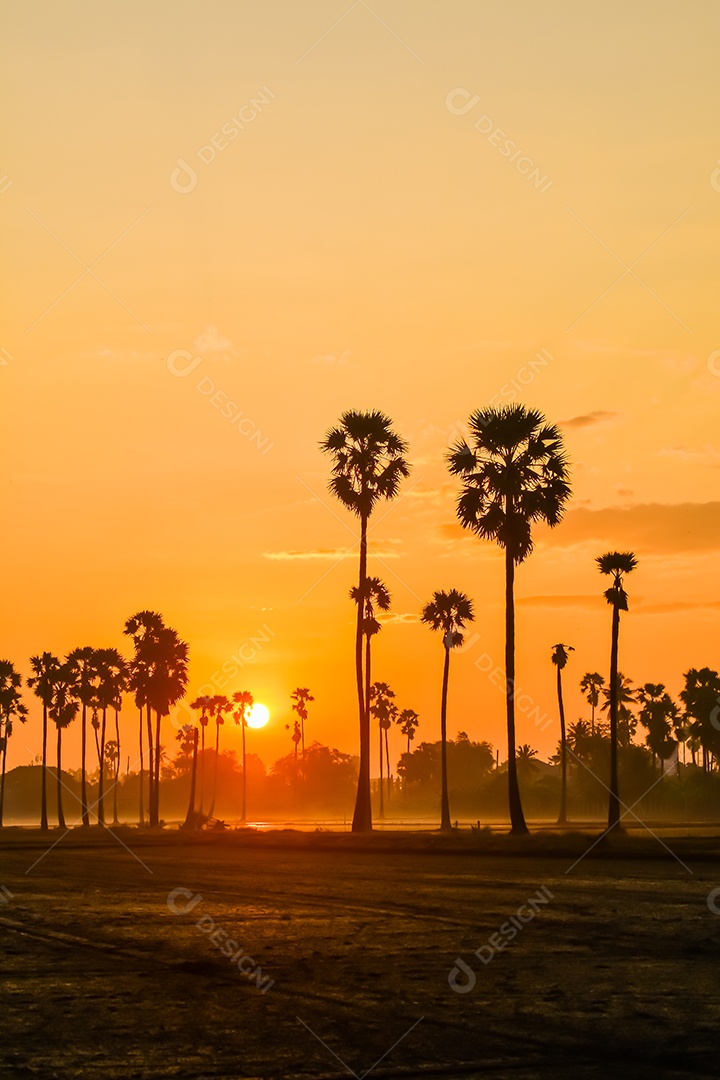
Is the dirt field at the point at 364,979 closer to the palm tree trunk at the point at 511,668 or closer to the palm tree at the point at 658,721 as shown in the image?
the palm tree trunk at the point at 511,668

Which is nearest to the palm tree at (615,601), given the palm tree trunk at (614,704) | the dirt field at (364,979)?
the palm tree trunk at (614,704)

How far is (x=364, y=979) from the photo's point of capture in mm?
10039

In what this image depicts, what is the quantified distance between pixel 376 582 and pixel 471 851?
30216mm

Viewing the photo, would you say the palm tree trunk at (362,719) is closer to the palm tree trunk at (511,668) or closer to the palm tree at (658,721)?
the palm tree trunk at (511,668)

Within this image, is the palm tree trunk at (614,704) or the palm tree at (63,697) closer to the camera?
the palm tree trunk at (614,704)

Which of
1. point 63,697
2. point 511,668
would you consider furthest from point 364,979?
point 63,697

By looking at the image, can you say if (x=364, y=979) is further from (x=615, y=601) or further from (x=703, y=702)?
(x=703, y=702)

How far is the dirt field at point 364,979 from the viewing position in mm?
7188

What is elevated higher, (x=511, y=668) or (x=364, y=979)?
(x=511, y=668)

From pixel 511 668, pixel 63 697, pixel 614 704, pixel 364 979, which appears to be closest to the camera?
pixel 364 979

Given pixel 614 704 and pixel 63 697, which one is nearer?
pixel 614 704

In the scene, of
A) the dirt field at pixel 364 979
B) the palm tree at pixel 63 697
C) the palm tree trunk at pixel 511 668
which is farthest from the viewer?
the palm tree at pixel 63 697

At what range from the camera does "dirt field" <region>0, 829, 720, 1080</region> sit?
23.6 feet

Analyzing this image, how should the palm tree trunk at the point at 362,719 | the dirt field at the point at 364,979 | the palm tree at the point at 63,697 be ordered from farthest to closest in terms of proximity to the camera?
the palm tree at the point at 63,697, the palm tree trunk at the point at 362,719, the dirt field at the point at 364,979
